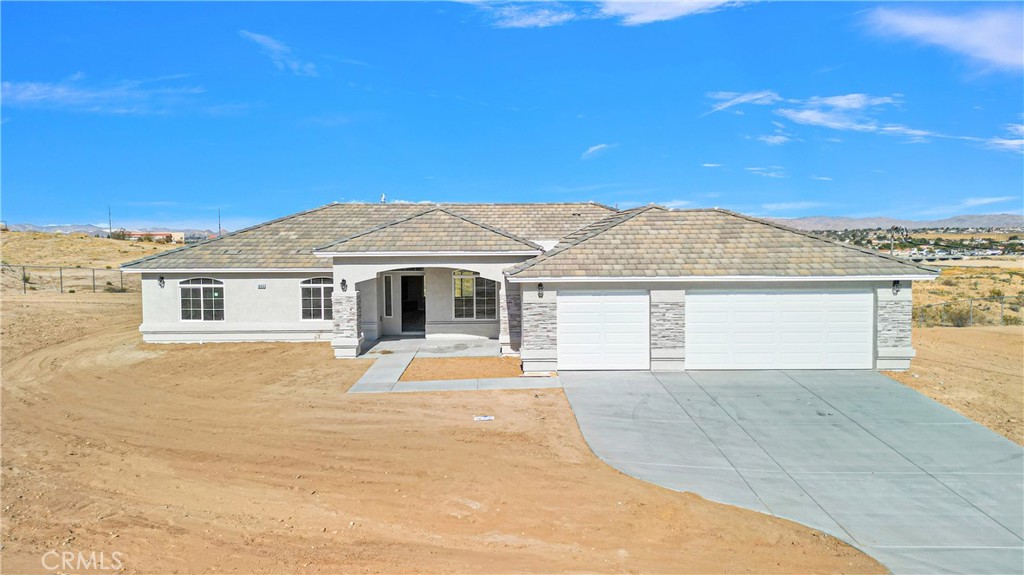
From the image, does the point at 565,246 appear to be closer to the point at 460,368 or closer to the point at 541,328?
the point at 541,328

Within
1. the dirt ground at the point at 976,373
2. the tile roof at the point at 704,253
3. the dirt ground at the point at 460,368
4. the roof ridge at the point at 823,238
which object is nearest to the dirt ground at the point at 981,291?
the dirt ground at the point at 976,373

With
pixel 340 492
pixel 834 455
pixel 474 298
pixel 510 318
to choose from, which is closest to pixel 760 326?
pixel 834 455

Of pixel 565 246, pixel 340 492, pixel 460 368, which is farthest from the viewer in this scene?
pixel 565 246

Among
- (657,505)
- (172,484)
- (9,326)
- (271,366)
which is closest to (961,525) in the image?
(657,505)

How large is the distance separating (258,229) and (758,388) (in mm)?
18005

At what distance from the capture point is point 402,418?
1224 cm

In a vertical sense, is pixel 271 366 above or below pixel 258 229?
below

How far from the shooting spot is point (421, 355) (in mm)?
18234

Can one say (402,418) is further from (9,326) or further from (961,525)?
(9,326)

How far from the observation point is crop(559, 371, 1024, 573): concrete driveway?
766 cm

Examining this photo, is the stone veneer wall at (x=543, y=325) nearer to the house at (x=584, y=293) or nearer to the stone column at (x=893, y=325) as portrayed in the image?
the house at (x=584, y=293)

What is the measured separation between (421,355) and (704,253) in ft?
27.8

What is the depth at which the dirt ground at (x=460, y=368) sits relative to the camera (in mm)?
15555

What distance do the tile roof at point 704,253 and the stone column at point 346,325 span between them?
17.5 feet
